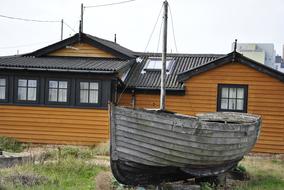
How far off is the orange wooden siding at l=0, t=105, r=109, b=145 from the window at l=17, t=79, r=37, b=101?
1.31 ft

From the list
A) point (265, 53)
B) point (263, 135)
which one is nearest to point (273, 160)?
point (263, 135)

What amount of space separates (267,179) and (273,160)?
3.92 meters

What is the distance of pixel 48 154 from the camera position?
47.6ft

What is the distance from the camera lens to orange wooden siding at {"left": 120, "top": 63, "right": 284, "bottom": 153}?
1770 cm

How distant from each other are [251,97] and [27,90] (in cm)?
897

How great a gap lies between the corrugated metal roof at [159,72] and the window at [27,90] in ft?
12.6

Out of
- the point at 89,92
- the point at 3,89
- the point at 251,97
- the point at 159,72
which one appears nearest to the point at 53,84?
the point at 89,92

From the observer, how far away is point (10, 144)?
17.3m

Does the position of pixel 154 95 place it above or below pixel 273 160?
above

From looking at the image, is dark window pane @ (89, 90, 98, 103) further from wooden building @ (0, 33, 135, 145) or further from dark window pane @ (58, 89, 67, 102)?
dark window pane @ (58, 89, 67, 102)

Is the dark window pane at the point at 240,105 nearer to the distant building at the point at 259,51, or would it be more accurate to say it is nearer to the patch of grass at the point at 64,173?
the patch of grass at the point at 64,173

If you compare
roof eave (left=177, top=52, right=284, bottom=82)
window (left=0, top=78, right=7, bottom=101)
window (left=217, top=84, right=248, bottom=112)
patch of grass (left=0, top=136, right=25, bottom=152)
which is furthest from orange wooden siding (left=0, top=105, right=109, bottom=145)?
window (left=217, top=84, right=248, bottom=112)

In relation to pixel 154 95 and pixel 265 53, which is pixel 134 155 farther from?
pixel 265 53

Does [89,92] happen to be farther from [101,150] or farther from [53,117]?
[101,150]
